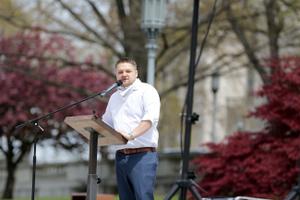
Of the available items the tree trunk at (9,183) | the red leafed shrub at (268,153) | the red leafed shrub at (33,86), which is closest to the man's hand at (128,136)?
the red leafed shrub at (268,153)

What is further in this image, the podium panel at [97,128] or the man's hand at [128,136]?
the man's hand at [128,136]

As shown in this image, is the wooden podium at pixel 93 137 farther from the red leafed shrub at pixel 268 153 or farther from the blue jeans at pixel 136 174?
the red leafed shrub at pixel 268 153

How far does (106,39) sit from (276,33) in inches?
157

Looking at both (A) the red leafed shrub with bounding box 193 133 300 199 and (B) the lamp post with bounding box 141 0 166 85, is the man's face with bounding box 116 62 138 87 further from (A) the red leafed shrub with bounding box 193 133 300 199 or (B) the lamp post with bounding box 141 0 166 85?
(B) the lamp post with bounding box 141 0 166 85

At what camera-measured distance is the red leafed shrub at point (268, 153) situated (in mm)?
11867

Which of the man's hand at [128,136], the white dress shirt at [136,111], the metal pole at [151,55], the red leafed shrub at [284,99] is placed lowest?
the man's hand at [128,136]

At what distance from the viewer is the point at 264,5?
17.1m

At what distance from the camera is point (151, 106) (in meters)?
6.53

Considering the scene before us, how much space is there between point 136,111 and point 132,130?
0.18 meters

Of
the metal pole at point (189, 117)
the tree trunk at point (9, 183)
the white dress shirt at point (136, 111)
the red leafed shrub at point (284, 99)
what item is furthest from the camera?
the tree trunk at point (9, 183)

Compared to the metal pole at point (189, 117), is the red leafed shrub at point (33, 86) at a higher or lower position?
higher

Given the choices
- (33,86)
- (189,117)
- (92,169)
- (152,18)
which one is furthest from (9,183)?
(189,117)

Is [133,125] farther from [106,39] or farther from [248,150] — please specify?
[106,39]

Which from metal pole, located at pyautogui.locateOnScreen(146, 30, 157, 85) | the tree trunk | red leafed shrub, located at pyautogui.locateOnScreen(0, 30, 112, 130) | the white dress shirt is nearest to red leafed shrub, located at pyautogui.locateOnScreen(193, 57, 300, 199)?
metal pole, located at pyautogui.locateOnScreen(146, 30, 157, 85)
